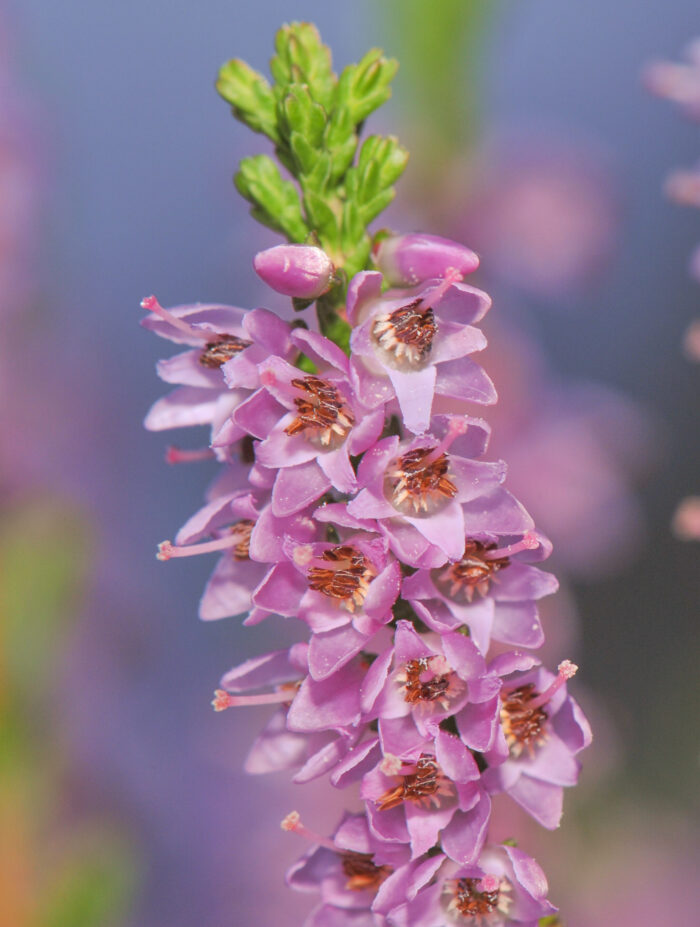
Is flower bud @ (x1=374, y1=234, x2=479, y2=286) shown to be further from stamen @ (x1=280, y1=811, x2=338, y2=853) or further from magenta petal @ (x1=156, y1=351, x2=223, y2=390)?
stamen @ (x1=280, y1=811, x2=338, y2=853)

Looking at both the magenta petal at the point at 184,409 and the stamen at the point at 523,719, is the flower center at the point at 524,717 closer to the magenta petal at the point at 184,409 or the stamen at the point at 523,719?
the stamen at the point at 523,719

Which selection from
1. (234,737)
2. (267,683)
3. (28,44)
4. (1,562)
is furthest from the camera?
(234,737)

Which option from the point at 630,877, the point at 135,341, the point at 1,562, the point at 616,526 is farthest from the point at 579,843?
the point at 135,341

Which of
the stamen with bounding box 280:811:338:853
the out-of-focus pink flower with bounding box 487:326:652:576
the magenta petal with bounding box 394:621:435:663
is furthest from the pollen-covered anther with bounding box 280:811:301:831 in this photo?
the out-of-focus pink flower with bounding box 487:326:652:576

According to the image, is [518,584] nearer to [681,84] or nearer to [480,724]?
[480,724]

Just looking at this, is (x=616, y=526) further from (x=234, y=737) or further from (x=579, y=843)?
(x=234, y=737)

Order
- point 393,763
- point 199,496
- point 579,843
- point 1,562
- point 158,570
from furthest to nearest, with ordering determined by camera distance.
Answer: point 199,496
point 158,570
point 579,843
point 1,562
point 393,763
